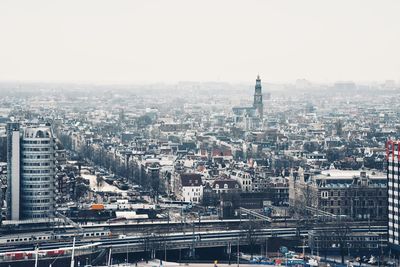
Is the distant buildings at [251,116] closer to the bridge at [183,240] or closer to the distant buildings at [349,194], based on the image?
the distant buildings at [349,194]

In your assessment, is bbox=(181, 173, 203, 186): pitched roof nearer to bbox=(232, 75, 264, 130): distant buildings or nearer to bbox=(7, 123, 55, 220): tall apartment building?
bbox=(7, 123, 55, 220): tall apartment building

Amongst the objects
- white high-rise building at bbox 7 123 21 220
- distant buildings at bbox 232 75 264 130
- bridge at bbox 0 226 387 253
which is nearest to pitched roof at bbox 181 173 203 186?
white high-rise building at bbox 7 123 21 220

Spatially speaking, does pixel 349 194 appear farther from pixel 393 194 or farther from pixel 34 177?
pixel 34 177

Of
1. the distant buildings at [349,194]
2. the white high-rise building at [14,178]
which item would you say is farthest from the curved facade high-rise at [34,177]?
the distant buildings at [349,194]

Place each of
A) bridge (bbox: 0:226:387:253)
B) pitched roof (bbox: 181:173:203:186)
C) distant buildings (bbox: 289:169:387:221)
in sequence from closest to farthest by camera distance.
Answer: bridge (bbox: 0:226:387:253) → distant buildings (bbox: 289:169:387:221) → pitched roof (bbox: 181:173:203:186)

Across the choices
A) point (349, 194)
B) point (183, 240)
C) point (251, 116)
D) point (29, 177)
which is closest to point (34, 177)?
point (29, 177)

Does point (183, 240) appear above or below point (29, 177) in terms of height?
below
